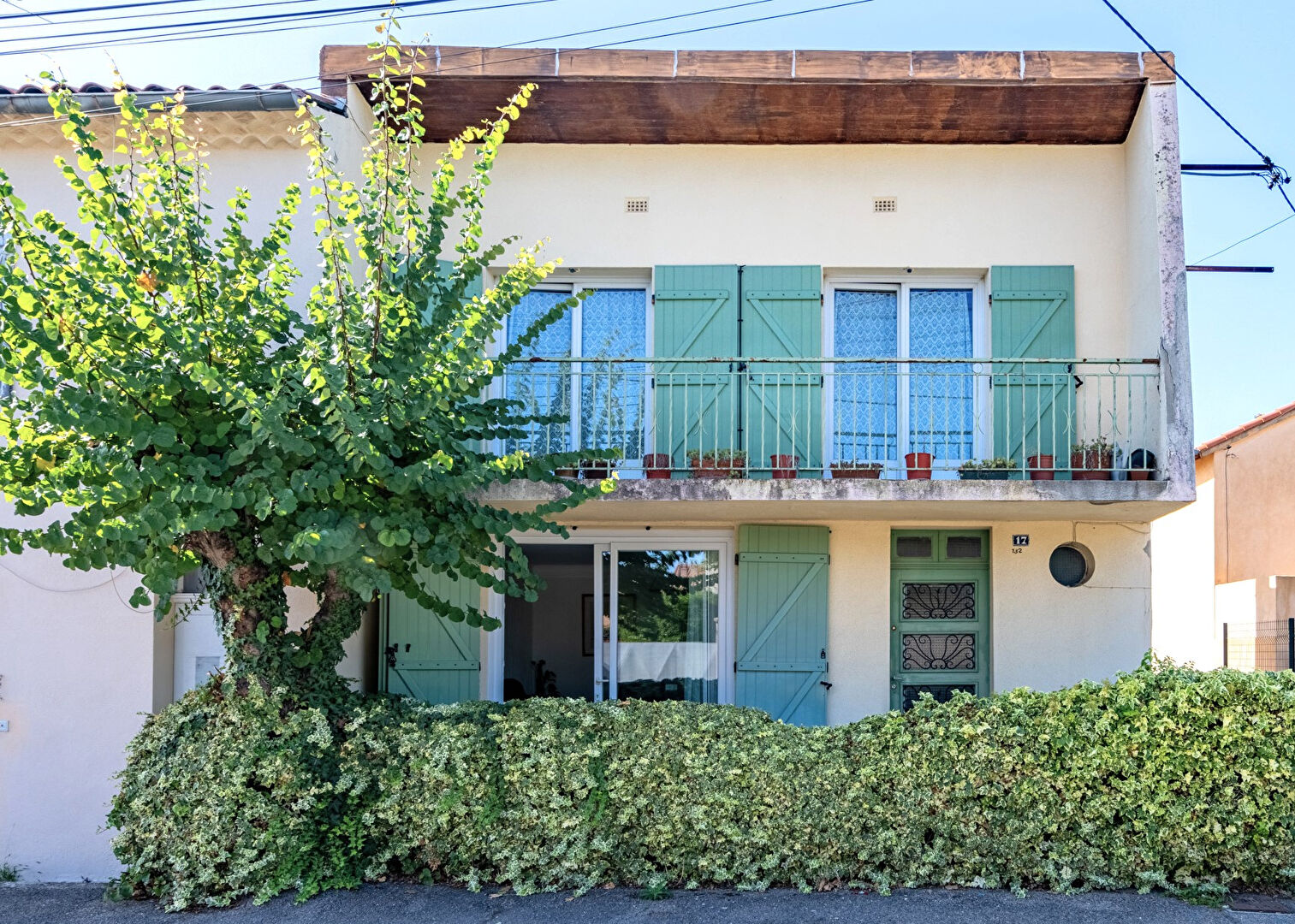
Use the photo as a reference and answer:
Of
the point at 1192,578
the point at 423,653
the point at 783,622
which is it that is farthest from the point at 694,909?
the point at 1192,578

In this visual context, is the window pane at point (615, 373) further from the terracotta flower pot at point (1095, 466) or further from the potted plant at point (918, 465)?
the terracotta flower pot at point (1095, 466)

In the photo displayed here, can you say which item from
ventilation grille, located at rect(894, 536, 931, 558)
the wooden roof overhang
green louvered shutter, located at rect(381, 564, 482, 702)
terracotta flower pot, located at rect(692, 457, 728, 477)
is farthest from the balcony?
the wooden roof overhang

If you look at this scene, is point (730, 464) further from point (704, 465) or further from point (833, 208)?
point (833, 208)

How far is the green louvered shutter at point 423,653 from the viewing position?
845 centimetres

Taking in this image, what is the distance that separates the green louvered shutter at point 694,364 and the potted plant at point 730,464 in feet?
0.97

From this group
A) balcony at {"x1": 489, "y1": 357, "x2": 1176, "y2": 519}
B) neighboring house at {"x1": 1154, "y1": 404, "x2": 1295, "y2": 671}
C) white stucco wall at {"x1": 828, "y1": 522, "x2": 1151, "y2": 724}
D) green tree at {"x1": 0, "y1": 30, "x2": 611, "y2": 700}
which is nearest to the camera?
green tree at {"x1": 0, "y1": 30, "x2": 611, "y2": 700}

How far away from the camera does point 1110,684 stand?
20.4 ft

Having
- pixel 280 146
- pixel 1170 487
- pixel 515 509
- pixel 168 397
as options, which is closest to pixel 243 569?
pixel 168 397

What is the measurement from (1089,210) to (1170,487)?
2530 millimetres

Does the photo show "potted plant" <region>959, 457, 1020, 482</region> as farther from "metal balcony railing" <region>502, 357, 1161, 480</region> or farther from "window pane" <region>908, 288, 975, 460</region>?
"window pane" <region>908, 288, 975, 460</region>

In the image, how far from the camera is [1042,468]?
7953 millimetres

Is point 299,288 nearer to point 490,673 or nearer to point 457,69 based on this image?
point 457,69

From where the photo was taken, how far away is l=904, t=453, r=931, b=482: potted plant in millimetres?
7863

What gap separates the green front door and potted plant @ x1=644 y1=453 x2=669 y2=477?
2.15 metres
